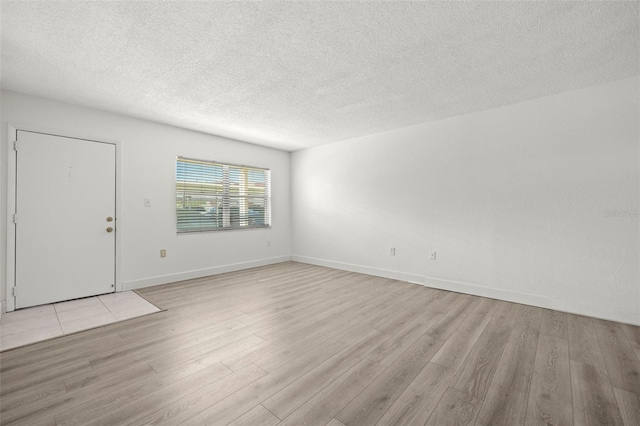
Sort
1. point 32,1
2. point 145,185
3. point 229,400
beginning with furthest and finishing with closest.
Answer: point 145,185, point 32,1, point 229,400

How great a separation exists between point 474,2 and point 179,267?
15.9 ft

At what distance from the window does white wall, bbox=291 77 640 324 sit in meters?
1.88

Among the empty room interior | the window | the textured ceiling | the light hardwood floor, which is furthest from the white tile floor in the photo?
the textured ceiling

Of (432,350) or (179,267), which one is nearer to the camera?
(432,350)

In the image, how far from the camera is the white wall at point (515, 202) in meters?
2.87

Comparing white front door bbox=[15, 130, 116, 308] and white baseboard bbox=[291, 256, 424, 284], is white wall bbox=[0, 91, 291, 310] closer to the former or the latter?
white front door bbox=[15, 130, 116, 308]

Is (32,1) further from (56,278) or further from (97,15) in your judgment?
(56,278)

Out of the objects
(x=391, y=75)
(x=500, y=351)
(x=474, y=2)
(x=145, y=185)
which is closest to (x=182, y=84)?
(x=145, y=185)

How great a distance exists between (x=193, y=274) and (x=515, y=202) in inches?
194

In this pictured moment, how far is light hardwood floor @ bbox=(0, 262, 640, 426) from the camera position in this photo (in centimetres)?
152

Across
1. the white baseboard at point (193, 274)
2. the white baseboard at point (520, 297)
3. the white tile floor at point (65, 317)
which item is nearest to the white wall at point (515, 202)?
the white baseboard at point (520, 297)

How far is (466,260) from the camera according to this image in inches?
151

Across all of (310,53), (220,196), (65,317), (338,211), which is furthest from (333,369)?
(220,196)

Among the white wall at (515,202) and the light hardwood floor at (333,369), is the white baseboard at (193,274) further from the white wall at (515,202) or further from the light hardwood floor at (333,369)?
the white wall at (515,202)
